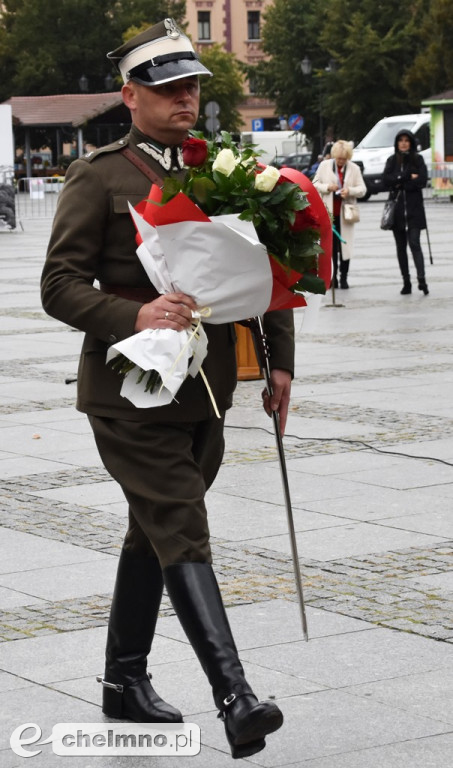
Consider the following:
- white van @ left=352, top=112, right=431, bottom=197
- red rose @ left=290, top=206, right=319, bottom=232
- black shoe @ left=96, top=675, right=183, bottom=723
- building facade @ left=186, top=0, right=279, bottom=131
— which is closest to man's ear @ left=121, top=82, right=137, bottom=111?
red rose @ left=290, top=206, right=319, bottom=232

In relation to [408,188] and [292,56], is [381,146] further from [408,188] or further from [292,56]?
[408,188]

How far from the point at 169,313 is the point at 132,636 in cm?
97

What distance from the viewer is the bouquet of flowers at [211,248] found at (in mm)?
3938

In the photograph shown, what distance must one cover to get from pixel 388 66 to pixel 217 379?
5606 cm

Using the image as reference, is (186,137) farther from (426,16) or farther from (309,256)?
(426,16)

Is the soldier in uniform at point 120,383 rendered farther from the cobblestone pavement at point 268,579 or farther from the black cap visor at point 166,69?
the cobblestone pavement at point 268,579

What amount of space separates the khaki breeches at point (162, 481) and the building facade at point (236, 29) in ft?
295

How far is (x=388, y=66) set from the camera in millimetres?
58750

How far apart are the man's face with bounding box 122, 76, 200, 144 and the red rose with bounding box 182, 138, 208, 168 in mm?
152

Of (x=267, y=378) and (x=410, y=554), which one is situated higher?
(x=267, y=378)

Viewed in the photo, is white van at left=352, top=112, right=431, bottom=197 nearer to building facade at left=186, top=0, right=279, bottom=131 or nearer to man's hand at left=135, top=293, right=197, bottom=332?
man's hand at left=135, top=293, right=197, bottom=332

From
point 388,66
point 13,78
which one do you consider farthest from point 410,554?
point 13,78

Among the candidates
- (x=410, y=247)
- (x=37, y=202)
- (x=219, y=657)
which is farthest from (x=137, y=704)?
(x=37, y=202)

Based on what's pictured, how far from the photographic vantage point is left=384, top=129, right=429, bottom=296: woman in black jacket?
57.6 feet
